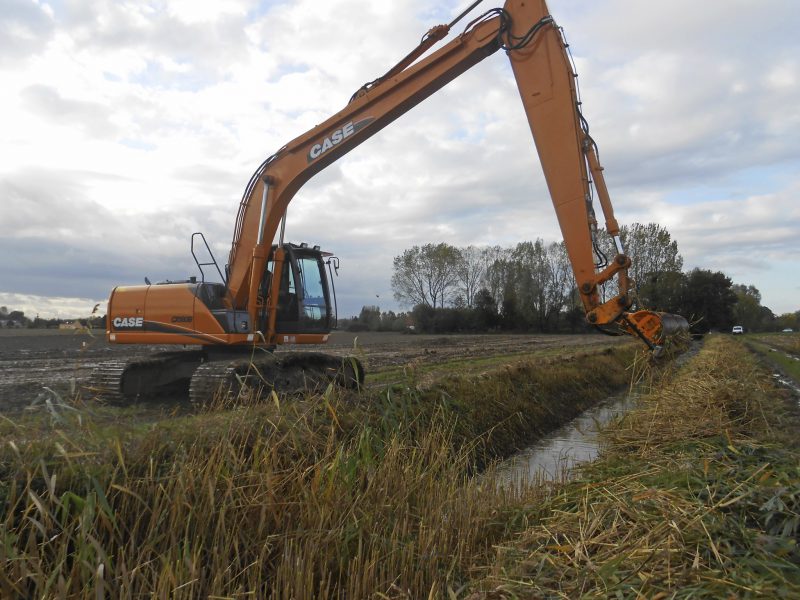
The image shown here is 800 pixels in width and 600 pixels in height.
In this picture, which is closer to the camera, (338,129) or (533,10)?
(533,10)

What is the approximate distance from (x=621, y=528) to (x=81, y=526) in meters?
3.15

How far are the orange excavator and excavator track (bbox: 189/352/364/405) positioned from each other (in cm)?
3

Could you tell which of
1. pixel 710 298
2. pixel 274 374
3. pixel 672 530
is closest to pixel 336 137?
pixel 274 374

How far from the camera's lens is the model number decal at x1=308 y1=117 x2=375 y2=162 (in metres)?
9.83

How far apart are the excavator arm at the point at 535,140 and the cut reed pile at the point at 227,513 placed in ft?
14.2

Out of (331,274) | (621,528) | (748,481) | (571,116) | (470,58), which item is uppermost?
(470,58)

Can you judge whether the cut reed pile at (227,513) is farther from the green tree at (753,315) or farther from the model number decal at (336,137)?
the green tree at (753,315)

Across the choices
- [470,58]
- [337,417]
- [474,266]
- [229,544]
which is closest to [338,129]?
[470,58]

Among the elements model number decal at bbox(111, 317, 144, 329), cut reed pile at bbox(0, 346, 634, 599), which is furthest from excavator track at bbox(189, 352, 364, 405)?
cut reed pile at bbox(0, 346, 634, 599)

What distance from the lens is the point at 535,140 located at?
354 inches

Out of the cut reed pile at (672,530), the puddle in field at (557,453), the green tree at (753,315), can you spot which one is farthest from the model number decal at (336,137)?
the green tree at (753,315)

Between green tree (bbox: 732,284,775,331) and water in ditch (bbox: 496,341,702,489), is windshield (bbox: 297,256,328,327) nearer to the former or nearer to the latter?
water in ditch (bbox: 496,341,702,489)

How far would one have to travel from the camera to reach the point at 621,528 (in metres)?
3.63

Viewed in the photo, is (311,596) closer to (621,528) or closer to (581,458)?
(621,528)
